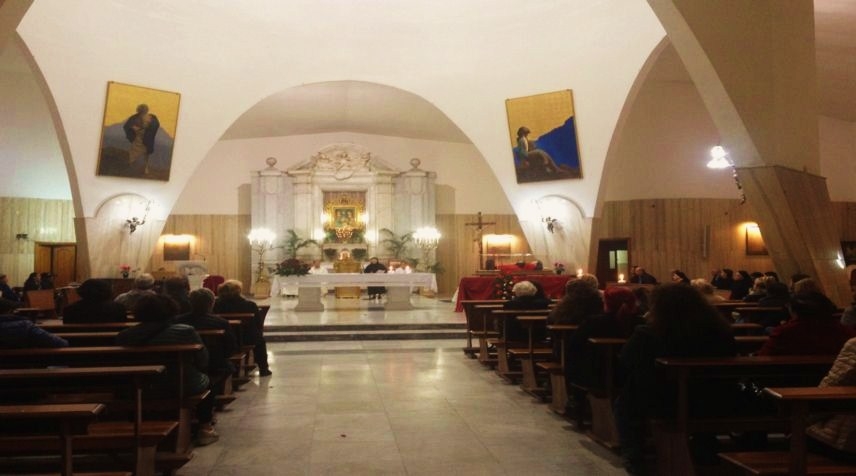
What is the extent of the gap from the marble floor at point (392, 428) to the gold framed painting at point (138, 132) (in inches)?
325

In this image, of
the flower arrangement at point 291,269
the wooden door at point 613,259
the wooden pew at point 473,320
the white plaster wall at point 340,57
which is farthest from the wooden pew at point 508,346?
the wooden door at point 613,259

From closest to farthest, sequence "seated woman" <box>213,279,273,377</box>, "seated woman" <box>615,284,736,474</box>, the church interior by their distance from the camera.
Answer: "seated woman" <box>615,284,736,474</box> → the church interior → "seated woman" <box>213,279,273,377</box>

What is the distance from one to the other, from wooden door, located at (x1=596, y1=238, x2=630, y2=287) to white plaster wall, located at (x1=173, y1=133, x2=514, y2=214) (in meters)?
3.34

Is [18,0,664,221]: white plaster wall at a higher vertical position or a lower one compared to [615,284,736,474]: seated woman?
higher

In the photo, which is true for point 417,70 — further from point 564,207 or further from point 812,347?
point 812,347

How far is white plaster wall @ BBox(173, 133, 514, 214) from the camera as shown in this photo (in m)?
20.5

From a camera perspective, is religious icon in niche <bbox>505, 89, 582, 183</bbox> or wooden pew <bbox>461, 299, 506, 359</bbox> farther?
religious icon in niche <bbox>505, 89, 582, 183</bbox>

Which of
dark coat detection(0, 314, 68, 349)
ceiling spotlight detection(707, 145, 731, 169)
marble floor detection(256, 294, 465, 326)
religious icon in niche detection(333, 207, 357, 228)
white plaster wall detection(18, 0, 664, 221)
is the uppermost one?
white plaster wall detection(18, 0, 664, 221)

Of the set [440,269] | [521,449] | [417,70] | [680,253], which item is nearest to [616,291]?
[521,449]

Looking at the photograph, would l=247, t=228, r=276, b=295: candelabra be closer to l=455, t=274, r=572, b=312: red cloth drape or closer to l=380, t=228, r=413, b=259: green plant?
l=380, t=228, r=413, b=259: green plant

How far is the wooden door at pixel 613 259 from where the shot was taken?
60.9 feet

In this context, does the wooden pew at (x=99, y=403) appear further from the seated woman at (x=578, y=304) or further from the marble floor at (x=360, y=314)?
the marble floor at (x=360, y=314)

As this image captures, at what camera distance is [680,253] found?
723 inches

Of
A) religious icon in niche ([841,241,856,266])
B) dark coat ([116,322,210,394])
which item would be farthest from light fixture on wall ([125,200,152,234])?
religious icon in niche ([841,241,856,266])
